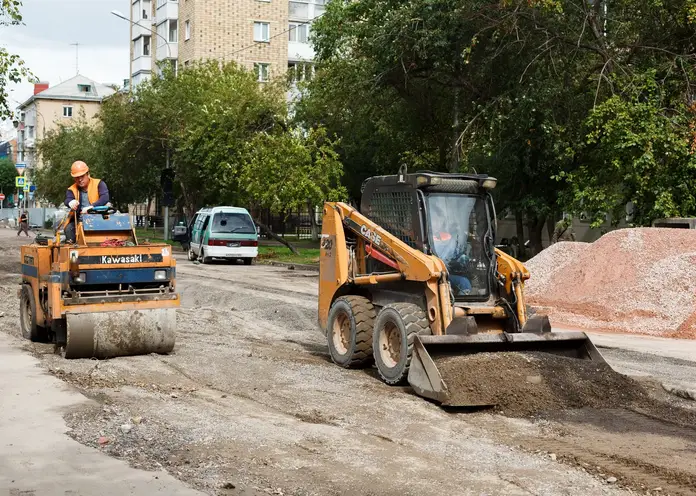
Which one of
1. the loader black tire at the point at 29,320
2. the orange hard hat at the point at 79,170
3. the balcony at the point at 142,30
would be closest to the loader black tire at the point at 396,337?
the orange hard hat at the point at 79,170

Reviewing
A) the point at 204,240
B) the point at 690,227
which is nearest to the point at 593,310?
the point at 690,227

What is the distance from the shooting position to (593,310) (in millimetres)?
19234

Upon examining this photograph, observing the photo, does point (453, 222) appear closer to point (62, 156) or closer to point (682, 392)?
point (682, 392)

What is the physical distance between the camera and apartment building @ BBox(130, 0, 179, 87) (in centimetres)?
6531

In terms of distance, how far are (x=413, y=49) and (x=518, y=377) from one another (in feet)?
63.1

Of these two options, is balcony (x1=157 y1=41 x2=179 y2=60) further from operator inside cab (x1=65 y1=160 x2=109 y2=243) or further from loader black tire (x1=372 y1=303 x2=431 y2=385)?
loader black tire (x1=372 y1=303 x2=431 y2=385)

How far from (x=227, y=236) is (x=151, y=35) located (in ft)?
138

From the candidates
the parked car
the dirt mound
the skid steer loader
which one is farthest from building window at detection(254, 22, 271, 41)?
the dirt mound

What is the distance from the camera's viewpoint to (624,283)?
19.8 metres

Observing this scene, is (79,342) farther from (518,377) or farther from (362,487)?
(362,487)

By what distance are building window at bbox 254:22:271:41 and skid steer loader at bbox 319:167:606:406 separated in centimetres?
5248

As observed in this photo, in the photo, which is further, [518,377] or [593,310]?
[593,310]

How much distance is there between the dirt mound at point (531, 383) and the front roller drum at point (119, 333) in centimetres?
419

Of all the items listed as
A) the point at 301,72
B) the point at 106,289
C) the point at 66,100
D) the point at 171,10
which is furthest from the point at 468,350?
the point at 66,100
